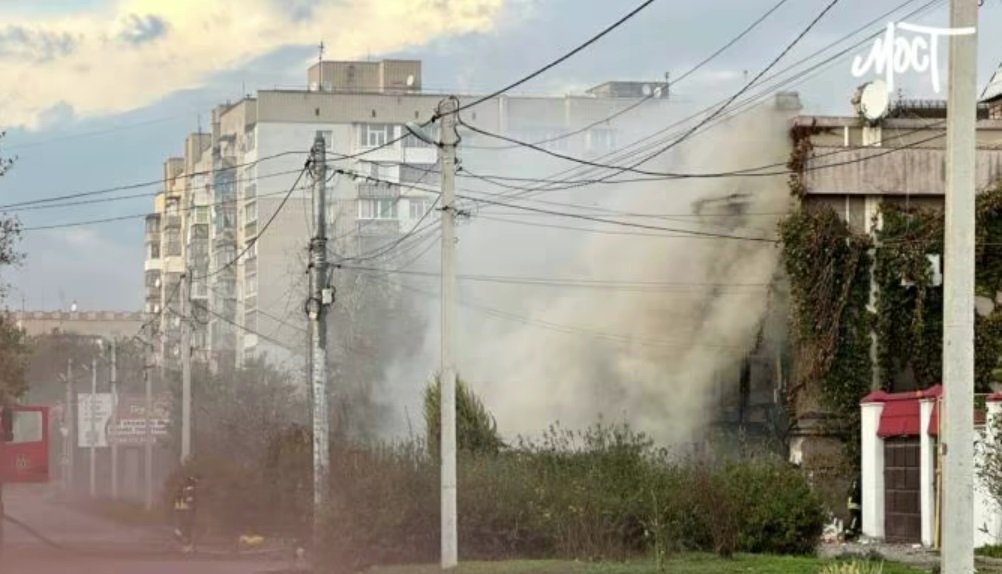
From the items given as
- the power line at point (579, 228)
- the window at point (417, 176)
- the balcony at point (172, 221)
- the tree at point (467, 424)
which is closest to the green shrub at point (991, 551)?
the tree at point (467, 424)

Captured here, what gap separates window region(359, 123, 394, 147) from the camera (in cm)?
10294

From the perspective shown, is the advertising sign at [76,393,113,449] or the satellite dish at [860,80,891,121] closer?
the satellite dish at [860,80,891,121]

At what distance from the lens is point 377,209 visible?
311ft

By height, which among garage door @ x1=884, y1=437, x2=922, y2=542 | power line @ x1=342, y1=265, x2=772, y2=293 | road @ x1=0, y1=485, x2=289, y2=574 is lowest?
road @ x1=0, y1=485, x2=289, y2=574

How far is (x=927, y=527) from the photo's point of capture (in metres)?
34.0

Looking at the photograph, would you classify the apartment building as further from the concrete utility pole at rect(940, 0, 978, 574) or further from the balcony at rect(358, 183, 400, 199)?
the concrete utility pole at rect(940, 0, 978, 574)

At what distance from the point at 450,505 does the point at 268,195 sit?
77621mm

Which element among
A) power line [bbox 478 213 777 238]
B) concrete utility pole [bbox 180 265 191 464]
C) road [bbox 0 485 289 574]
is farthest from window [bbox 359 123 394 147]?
power line [bbox 478 213 777 238]

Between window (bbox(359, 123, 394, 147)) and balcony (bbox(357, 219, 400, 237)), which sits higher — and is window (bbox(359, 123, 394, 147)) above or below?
above

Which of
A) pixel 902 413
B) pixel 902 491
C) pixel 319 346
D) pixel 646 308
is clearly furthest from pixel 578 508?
pixel 646 308

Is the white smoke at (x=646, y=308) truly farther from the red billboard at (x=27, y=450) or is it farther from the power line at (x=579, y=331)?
the red billboard at (x=27, y=450)

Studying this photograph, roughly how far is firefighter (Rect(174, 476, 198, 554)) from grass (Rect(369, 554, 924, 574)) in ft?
48.5

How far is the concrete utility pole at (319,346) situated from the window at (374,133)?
212 ft

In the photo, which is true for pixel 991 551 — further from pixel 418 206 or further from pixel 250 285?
pixel 250 285
